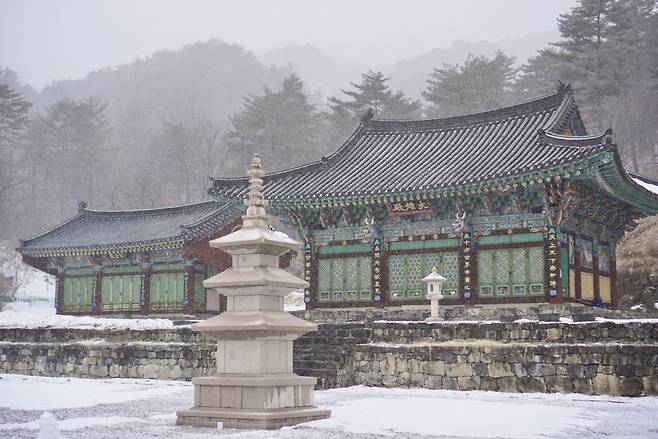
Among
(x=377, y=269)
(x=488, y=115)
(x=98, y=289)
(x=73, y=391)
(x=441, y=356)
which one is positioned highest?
(x=488, y=115)

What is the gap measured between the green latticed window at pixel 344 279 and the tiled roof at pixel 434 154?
295 cm

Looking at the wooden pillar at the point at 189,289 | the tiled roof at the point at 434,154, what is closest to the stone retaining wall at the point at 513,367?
the tiled roof at the point at 434,154

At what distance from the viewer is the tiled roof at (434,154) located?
82.9 ft

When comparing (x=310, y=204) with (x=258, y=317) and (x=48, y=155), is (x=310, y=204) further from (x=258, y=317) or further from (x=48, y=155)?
(x=48, y=155)

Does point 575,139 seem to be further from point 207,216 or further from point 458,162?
point 207,216

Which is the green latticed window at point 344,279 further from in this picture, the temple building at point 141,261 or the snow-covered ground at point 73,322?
the temple building at point 141,261

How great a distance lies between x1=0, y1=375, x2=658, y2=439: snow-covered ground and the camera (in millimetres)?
11555

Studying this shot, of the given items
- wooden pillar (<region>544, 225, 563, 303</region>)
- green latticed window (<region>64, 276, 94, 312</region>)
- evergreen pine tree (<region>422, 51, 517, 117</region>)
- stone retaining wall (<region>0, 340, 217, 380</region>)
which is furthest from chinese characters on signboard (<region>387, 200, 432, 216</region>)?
evergreen pine tree (<region>422, 51, 517, 117</region>)

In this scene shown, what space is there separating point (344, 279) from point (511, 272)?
21.1 feet

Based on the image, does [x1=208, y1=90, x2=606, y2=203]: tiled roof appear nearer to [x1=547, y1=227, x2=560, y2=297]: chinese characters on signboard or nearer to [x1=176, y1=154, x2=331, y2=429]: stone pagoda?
[x1=547, y1=227, x2=560, y2=297]: chinese characters on signboard

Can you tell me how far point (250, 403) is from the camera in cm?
1291

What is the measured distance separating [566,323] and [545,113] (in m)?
12.5

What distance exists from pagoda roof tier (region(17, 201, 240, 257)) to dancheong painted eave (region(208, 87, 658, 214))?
22.6 feet

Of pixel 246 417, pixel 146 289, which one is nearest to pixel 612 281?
pixel 246 417
